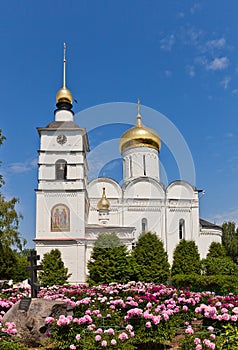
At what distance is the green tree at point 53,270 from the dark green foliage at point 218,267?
33.8 feet

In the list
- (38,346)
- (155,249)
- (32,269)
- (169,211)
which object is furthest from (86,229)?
(38,346)

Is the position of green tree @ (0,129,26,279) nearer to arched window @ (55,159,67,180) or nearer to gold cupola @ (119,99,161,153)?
arched window @ (55,159,67,180)

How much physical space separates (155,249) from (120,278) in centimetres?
449

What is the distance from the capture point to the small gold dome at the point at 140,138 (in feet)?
106

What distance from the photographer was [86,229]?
25.6 m

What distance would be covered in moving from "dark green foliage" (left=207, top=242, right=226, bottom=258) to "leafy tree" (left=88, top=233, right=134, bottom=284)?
9.68m

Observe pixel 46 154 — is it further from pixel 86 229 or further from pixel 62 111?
pixel 86 229

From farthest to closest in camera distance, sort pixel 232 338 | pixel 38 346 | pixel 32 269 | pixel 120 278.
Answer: pixel 120 278
pixel 32 269
pixel 38 346
pixel 232 338

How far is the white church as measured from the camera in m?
24.8

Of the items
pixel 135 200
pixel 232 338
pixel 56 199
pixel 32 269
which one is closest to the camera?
pixel 232 338

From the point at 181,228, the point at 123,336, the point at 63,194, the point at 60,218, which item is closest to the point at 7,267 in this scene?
the point at 60,218

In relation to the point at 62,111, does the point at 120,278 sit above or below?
below

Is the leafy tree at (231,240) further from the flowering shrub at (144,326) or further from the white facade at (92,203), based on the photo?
the flowering shrub at (144,326)

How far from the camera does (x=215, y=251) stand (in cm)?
2975
